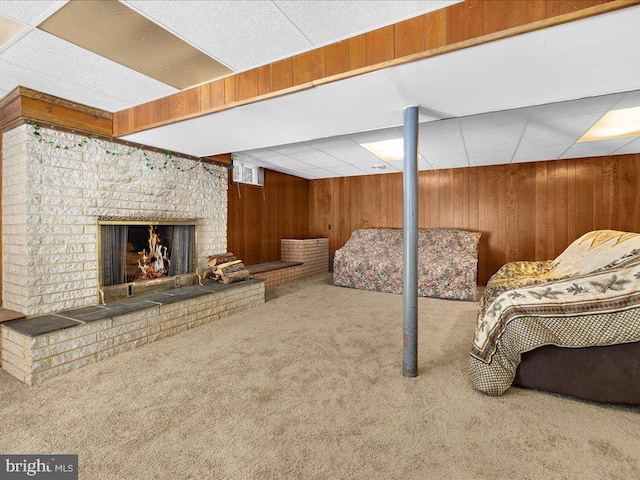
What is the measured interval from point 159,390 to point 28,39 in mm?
2276

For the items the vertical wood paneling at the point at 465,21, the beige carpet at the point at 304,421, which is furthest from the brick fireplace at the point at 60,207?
the vertical wood paneling at the point at 465,21

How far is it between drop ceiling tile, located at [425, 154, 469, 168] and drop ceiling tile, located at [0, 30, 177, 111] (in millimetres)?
3796

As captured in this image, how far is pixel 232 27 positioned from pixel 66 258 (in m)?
2.46

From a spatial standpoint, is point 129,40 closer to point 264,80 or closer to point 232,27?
point 232,27

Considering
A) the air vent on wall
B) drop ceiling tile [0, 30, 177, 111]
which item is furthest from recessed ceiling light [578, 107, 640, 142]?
the air vent on wall

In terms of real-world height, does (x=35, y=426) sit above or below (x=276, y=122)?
below

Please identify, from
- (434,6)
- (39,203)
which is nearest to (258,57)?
(434,6)

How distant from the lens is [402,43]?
169cm

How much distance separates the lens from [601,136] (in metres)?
3.63

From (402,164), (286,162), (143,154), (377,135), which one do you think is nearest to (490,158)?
(402,164)

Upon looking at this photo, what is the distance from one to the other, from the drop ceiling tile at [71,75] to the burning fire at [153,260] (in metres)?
1.46

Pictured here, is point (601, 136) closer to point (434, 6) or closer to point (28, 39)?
point (434, 6)

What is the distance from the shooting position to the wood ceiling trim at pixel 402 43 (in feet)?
4.57

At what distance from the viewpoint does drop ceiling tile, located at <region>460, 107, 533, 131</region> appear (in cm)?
287
